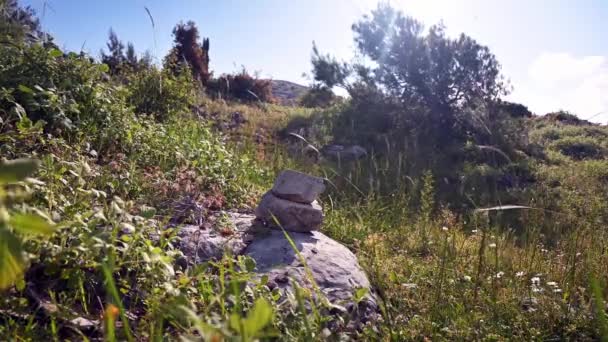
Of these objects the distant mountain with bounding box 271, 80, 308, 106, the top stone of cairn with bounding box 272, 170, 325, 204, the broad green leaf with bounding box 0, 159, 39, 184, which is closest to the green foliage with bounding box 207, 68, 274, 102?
the distant mountain with bounding box 271, 80, 308, 106

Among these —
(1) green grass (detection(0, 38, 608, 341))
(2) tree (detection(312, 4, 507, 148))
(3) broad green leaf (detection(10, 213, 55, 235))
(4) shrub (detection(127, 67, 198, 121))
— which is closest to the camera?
(3) broad green leaf (detection(10, 213, 55, 235))

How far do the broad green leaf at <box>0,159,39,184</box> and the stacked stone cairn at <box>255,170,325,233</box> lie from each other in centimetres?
243

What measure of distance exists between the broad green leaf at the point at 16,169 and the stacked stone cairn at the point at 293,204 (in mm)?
2425

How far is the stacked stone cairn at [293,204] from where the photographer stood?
10.5 ft

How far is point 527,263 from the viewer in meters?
3.40

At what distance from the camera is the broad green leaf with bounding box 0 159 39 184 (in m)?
0.76

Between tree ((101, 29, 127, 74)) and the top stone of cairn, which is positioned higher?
tree ((101, 29, 127, 74))

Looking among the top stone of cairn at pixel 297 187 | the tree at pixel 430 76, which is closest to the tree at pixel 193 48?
the tree at pixel 430 76

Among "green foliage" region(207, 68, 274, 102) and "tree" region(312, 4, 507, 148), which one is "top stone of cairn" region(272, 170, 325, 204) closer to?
"tree" region(312, 4, 507, 148)

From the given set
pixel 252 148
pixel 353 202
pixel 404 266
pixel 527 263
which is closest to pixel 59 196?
pixel 404 266

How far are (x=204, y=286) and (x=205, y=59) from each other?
16.8 m

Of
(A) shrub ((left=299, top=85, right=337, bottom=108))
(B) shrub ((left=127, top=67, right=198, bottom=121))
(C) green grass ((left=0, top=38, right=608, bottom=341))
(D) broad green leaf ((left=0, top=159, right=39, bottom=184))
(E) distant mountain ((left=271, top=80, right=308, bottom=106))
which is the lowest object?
(C) green grass ((left=0, top=38, right=608, bottom=341))

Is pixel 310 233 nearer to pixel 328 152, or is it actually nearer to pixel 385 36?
pixel 328 152

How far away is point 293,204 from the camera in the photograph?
321 centimetres
